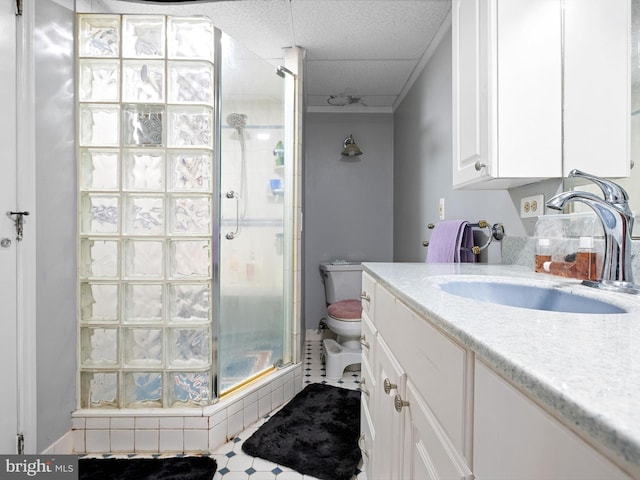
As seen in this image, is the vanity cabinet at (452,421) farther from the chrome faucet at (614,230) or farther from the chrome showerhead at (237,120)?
the chrome showerhead at (237,120)

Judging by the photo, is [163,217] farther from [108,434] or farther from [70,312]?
[108,434]

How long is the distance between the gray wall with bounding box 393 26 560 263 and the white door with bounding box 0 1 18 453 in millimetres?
1896

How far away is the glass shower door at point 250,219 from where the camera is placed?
5.22 ft

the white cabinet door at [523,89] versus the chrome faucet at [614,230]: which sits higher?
the white cabinet door at [523,89]

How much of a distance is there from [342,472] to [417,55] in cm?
232

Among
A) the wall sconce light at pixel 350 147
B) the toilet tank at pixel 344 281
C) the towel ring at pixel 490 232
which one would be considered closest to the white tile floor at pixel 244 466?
the towel ring at pixel 490 232

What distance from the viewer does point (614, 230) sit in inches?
29.5

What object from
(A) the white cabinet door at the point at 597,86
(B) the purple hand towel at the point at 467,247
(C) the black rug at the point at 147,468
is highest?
(A) the white cabinet door at the point at 597,86

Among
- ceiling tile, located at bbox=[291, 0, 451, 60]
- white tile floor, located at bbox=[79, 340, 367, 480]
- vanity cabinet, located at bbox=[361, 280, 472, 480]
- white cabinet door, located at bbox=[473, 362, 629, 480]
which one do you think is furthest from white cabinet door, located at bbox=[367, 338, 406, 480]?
ceiling tile, located at bbox=[291, 0, 451, 60]

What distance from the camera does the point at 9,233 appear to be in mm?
1165

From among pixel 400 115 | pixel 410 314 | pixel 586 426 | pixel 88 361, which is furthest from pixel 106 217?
pixel 400 115

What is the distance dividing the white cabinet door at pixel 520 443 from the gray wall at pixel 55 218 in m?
1.59

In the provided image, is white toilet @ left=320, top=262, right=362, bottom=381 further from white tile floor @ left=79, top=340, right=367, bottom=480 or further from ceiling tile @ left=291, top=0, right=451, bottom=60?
ceiling tile @ left=291, top=0, right=451, bottom=60

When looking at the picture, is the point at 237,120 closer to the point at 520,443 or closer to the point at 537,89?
the point at 537,89
